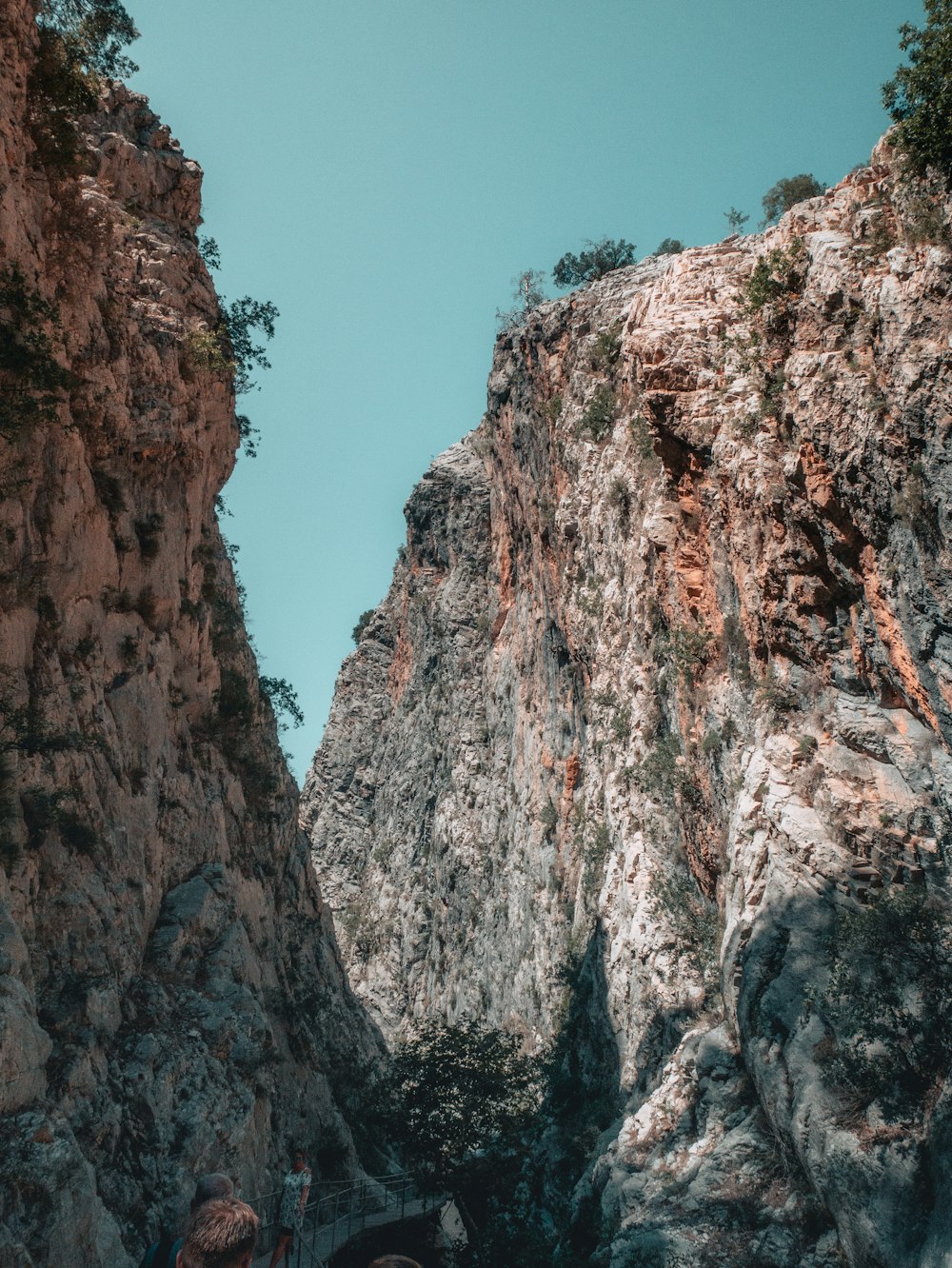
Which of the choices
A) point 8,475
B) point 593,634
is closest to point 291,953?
point 593,634

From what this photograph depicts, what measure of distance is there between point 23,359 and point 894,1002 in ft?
44.4

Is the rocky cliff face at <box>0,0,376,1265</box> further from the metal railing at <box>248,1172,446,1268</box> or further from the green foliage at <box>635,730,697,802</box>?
the green foliage at <box>635,730,697,802</box>

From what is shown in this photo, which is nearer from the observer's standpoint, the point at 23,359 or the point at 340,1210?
the point at 23,359

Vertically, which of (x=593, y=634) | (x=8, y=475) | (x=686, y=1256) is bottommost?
(x=686, y=1256)

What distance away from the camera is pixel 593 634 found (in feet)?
88.0

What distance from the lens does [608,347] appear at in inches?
1093

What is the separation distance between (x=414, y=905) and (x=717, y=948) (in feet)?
82.3

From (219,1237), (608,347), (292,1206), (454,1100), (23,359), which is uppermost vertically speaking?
(608,347)

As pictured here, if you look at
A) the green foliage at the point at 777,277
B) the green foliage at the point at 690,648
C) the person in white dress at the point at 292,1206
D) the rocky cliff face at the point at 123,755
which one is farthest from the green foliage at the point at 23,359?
the green foliage at the point at 690,648

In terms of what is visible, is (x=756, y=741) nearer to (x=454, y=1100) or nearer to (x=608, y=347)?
(x=454, y=1100)

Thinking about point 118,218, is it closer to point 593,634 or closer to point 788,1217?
point 593,634

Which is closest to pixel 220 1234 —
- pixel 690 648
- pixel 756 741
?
pixel 756 741

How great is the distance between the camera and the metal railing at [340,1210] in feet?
44.7

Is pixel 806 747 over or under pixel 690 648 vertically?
under
